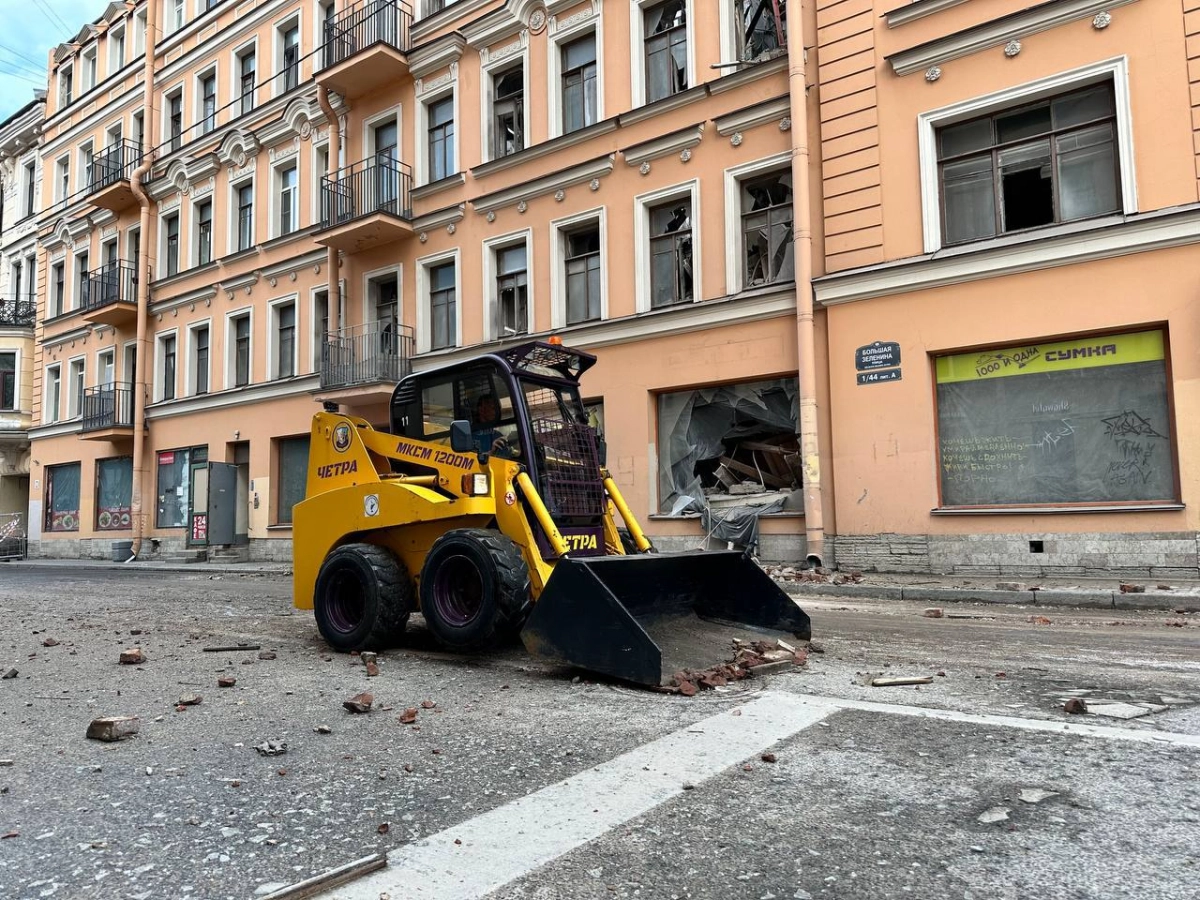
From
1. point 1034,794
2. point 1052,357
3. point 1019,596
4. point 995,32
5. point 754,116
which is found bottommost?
point 1019,596

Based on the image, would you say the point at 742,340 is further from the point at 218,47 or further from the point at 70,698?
the point at 218,47

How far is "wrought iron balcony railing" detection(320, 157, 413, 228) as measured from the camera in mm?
20328

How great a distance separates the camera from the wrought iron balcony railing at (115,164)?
92.9 feet

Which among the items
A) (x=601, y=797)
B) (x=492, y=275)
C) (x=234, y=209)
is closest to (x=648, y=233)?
(x=492, y=275)

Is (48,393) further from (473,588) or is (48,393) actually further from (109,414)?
(473,588)

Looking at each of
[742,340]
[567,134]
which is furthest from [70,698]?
[567,134]

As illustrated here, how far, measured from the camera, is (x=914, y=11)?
524 inches

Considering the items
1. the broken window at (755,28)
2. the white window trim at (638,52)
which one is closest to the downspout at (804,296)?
the broken window at (755,28)

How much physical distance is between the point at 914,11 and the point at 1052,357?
5989 millimetres

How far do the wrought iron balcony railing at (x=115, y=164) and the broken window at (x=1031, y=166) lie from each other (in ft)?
86.9

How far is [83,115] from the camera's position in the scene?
31.1 m

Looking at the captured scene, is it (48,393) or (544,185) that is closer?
(544,185)

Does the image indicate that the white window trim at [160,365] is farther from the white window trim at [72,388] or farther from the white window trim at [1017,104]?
the white window trim at [1017,104]

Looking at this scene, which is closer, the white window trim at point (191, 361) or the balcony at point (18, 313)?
the white window trim at point (191, 361)
